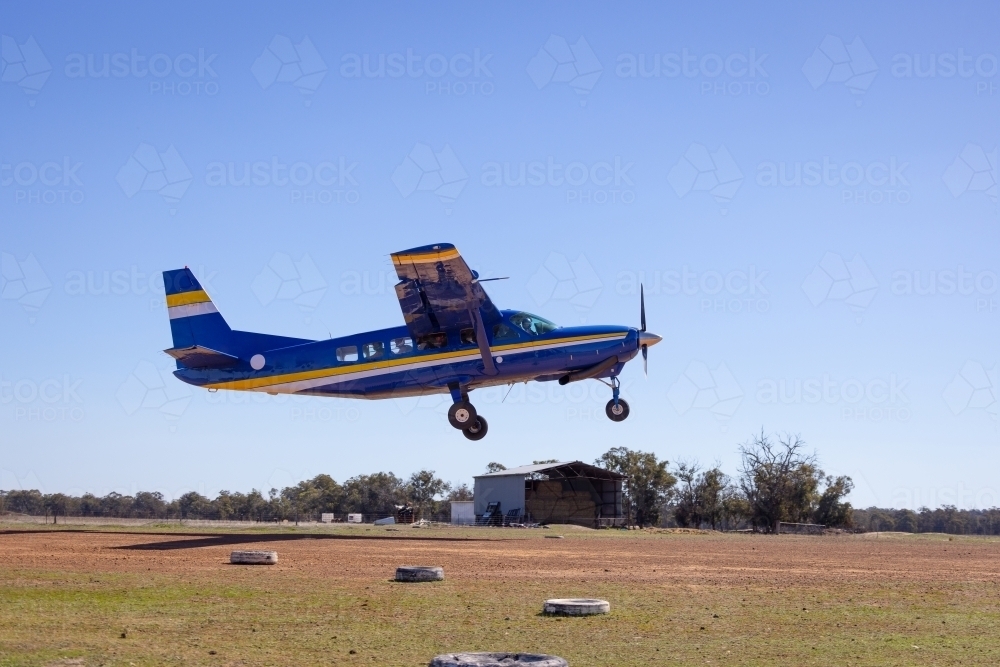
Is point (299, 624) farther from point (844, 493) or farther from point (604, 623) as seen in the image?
point (844, 493)

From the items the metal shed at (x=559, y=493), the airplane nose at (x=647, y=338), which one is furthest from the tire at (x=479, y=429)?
the metal shed at (x=559, y=493)

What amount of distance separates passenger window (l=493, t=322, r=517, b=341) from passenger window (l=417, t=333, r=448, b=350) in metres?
1.74

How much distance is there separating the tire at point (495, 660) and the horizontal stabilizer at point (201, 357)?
28.5 meters

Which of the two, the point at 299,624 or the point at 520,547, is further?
the point at 520,547

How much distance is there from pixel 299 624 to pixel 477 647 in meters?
2.73

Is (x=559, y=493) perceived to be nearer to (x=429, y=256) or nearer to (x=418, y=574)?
(x=429, y=256)

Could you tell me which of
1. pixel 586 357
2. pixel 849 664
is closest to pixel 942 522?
pixel 586 357

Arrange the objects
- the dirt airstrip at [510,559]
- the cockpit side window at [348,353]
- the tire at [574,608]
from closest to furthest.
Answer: the tire at [574,608] < the dirt airstrip at [510,559] < the cockpit side window at [348,353]

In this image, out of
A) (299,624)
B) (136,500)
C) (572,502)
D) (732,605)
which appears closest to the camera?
(299,624)

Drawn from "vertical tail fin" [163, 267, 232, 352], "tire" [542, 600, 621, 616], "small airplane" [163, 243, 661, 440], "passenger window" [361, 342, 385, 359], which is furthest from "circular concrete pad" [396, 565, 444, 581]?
"vertical tail fin" [163, 267, 232, 352]

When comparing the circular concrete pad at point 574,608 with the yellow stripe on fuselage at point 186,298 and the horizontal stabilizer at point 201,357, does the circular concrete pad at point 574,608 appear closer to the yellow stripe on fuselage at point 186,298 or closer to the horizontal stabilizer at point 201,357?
the horizontal stabilizer at point 201,357

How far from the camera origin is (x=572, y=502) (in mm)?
74312

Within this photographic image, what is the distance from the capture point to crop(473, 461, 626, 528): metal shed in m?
71.0

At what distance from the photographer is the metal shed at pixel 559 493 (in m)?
71.0
